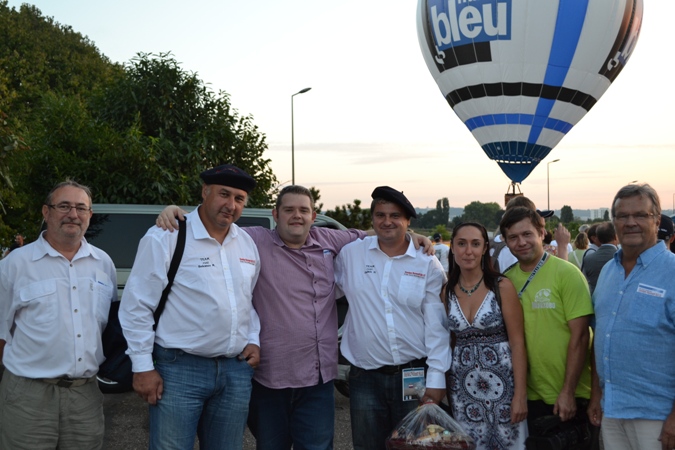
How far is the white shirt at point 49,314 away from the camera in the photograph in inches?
129

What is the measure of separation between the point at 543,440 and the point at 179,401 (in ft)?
6.25

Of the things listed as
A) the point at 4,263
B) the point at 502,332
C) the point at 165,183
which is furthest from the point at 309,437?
the point at 165,183

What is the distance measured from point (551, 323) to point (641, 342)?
0.46 m

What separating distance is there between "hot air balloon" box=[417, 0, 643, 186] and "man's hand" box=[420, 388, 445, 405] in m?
16.0

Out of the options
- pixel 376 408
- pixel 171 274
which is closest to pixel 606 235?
pixel 376 408

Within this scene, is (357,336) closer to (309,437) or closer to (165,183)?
(309,437)

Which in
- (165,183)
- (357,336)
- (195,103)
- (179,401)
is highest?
(195,103)

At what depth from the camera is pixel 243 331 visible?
Result: 352cm

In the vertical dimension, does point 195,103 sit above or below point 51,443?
above

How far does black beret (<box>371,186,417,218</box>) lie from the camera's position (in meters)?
3.75

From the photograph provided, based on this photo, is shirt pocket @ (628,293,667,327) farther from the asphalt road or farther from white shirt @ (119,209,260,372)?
the asphalt road

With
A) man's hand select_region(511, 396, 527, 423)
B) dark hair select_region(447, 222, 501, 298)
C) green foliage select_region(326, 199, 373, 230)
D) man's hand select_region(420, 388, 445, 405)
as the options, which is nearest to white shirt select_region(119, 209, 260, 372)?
man's hand select_region(420, 388, 445, 405)

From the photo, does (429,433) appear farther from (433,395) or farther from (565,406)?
(565,406)

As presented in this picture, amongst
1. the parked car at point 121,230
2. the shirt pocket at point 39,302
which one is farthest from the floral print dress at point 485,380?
the parked car at point 121,230
